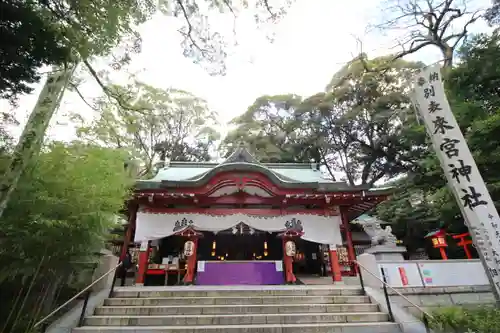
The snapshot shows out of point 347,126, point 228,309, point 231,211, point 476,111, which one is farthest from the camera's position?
point 347,126

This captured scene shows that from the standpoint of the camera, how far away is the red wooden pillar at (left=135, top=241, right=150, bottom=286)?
25.4 ft

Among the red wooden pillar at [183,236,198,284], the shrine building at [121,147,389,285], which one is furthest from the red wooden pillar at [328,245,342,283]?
the red wooden pillar at [183,236,198,284]

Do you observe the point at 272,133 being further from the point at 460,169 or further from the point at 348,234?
the point at 460,169

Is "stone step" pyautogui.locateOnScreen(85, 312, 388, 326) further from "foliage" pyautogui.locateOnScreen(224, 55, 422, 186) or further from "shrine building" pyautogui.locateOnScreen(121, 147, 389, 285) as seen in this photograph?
"foliage" pyautogui.locateOnScreen(224, 55, 422, 186)

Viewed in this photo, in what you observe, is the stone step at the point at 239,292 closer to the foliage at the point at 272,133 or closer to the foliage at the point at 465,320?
the foliage at the point at 465,320

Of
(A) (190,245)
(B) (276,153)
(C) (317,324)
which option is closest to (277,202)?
(A) (190,245)

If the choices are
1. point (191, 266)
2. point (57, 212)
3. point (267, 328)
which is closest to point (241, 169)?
point (191, 266)

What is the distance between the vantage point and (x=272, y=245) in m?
11.3

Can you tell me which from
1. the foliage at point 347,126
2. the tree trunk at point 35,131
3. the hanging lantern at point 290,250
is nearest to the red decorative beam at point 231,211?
the hanging lantern at point 290,250

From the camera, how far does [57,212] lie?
14.5 feet

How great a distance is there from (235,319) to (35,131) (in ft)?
15.3

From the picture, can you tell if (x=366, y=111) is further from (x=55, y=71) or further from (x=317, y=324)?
(x=55, y=71)

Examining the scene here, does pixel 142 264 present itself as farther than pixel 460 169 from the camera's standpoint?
Yes

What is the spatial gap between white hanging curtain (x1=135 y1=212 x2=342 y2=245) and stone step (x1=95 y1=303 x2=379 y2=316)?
3.05 m
